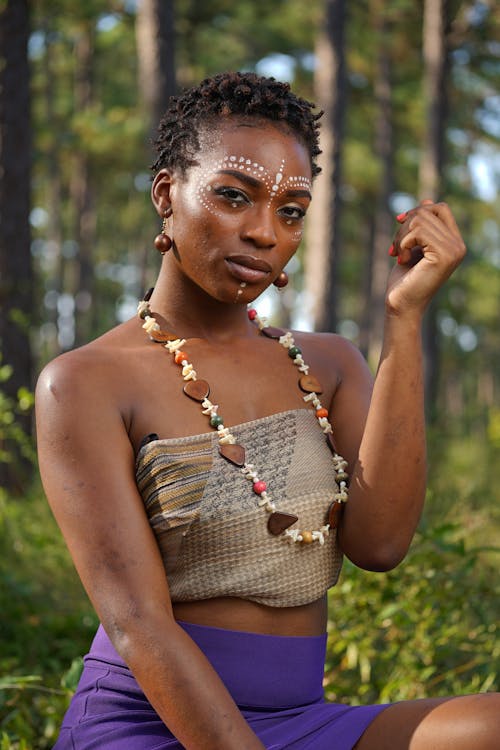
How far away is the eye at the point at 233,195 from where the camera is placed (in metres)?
2.05

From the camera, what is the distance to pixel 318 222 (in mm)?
11938

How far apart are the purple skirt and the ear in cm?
92

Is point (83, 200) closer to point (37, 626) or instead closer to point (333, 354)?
point (37, 626)

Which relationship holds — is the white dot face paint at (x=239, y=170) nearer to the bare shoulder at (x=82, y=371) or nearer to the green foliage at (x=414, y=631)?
the bare shoulder at (x=82, y=371)

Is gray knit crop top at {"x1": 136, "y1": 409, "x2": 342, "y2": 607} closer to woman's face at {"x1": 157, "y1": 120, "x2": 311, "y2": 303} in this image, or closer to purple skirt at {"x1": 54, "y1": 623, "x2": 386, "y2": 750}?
purple skirt at {"x1": 54, "y1": 623, "x2": 386, "y2": 750}

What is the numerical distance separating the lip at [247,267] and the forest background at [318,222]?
0.50m

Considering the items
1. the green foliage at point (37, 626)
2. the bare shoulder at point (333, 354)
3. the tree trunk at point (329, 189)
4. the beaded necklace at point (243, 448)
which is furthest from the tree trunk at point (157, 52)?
the beaded necklace at point (243, 448)

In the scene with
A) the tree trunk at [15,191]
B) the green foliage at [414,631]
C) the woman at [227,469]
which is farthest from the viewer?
the tree trunk at [15,191]

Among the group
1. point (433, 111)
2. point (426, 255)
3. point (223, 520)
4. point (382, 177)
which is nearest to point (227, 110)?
point (426, 255)

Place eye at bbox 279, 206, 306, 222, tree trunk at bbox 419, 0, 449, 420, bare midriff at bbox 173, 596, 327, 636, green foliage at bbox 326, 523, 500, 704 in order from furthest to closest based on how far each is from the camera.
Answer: tree trunk at bbox 419, 0, 449, 420
green foliage at bbox 326, 523, 500, 704
eye at bbox 279, 206, 306, 222
bare midriff at bbox 173, 596, 327, 636

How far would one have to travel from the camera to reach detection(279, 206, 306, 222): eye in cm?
211

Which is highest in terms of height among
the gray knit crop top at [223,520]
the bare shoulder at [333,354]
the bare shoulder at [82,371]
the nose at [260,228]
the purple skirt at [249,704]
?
the nose at [260,228]

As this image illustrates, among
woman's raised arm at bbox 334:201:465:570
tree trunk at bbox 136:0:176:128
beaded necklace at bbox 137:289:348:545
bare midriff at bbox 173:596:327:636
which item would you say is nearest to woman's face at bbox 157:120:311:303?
beaded necklace at bbox 137:289:348:545

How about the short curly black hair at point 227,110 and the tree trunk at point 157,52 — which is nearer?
the short curly black hair at point 227,110
